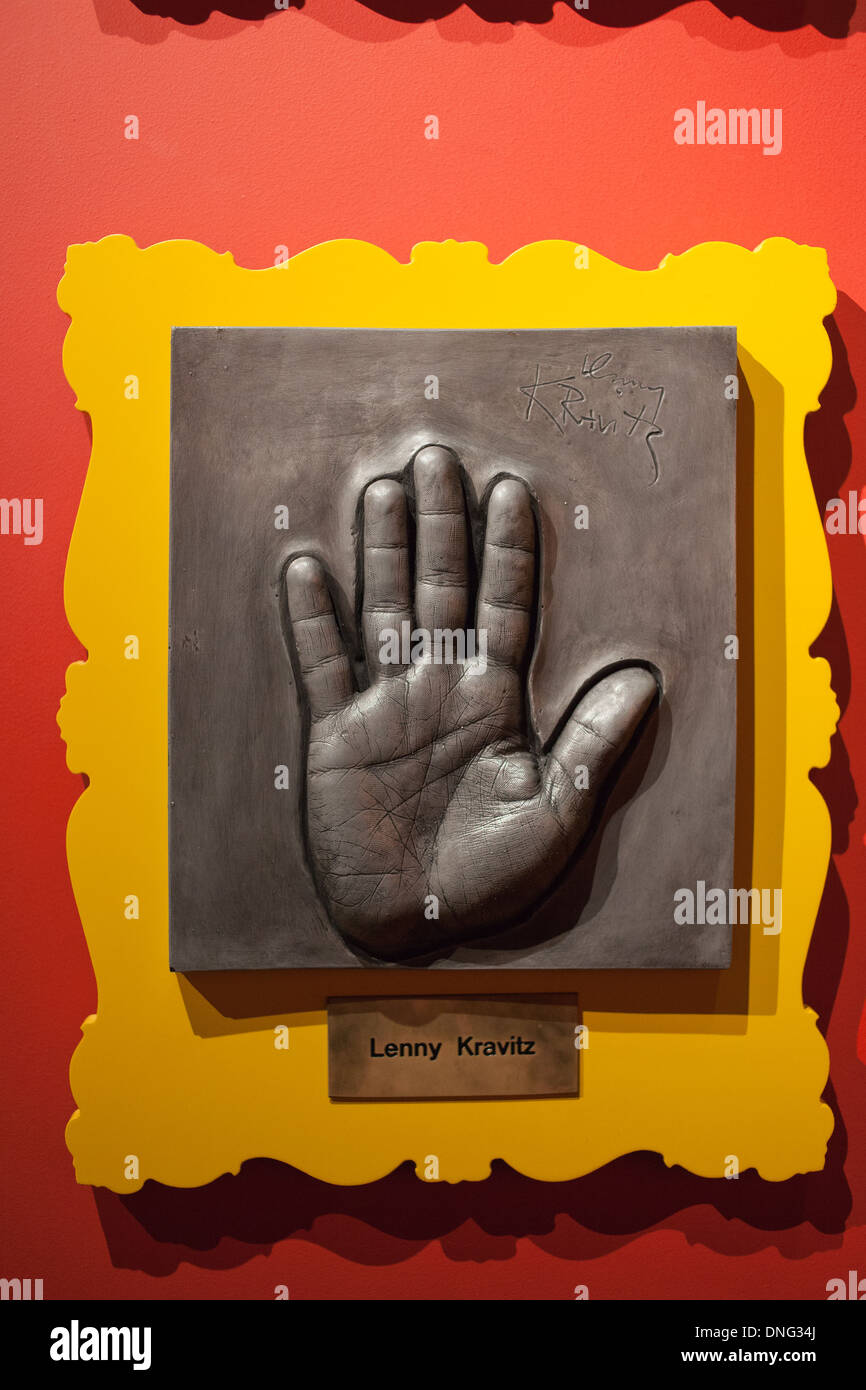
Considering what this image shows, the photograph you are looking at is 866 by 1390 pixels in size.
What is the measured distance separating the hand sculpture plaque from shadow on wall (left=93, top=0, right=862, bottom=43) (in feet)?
1.85

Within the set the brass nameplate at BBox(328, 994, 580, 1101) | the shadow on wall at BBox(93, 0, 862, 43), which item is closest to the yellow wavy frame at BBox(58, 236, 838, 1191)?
the brass nameplate at BBox(328, 994, 580, 1101)

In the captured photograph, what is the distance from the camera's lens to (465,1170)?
1.21 meters

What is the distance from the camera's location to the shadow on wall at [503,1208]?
4.08ft

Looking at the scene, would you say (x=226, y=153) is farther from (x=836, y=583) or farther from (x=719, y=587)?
(x=836, y=583)

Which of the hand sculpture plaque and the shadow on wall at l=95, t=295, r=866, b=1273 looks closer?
the hand sculpture plaque

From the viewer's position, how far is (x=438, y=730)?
114 cm

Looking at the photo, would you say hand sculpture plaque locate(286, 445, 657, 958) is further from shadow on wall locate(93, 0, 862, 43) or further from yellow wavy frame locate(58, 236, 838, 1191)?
shadow on wall locate(93, 0, 862, 43)

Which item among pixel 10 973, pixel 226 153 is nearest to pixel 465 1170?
pixel 10 973

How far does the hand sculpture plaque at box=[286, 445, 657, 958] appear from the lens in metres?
1.13
